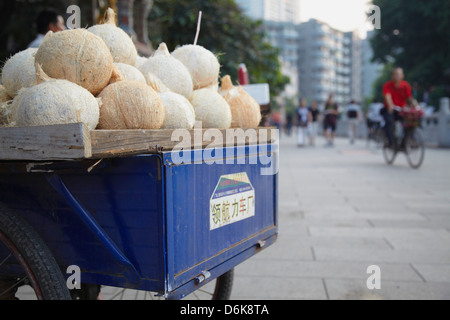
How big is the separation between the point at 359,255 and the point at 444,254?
725 millimetres

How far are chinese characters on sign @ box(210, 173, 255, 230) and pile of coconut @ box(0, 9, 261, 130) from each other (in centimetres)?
32

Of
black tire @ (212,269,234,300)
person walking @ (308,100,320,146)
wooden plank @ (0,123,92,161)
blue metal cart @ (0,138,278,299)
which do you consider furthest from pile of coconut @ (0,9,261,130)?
person walking @ (308,100,320,146)

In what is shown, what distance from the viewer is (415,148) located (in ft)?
31.2

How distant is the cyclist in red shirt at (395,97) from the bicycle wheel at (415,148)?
0.39 meters

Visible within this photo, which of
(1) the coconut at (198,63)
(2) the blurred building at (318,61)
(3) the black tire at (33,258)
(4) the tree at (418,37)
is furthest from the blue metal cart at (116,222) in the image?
(2) the blurred building at (318,61)

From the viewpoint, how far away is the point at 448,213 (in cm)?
548

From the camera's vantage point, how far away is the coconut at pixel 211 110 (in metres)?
2.30

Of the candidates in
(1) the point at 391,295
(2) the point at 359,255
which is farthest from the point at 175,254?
(2) the point at 359,255

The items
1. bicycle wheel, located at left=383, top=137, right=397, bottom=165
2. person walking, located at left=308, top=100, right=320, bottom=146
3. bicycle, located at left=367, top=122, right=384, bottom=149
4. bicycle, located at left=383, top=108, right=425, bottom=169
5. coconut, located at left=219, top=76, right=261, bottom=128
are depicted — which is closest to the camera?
coconut, located at left=219, top=76, right=261, bottom=128

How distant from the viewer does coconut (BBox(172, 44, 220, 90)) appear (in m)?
2.49

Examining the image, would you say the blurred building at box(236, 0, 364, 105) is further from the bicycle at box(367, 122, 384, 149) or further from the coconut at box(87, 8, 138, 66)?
the coconut at box(87, 8, 138, 66)

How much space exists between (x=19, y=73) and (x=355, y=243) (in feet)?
10.9

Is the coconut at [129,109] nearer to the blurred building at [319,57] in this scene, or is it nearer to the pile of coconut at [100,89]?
the pile of coconut at [100,89]
